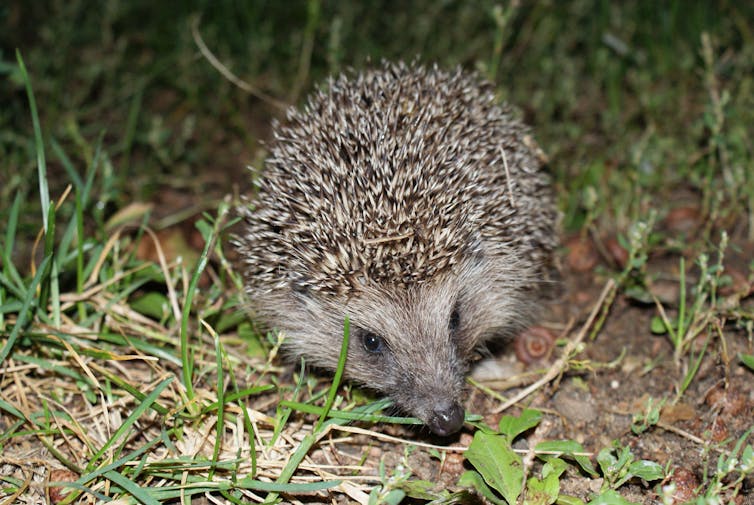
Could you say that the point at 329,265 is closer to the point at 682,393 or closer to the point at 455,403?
the point at 455,403

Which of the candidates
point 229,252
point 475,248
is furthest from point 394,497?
point 229,252

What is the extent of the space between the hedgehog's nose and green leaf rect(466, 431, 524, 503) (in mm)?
69

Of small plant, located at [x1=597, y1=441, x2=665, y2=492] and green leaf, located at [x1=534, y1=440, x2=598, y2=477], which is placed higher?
small plant, located at [x1=597, y1=441, x2=665, y2=492]

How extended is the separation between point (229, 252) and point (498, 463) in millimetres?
1648

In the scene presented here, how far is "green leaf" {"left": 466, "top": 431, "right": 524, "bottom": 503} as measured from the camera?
6.37 ft

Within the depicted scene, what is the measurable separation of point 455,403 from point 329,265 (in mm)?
560

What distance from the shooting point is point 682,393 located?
7.79 ft

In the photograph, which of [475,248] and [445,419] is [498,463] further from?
[475,248]

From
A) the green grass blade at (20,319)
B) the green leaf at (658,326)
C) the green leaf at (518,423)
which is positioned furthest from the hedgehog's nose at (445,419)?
the green grass blade at (20,319)

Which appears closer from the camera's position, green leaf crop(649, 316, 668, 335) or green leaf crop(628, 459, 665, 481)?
green leaf crop(628, 459, 665, 481)

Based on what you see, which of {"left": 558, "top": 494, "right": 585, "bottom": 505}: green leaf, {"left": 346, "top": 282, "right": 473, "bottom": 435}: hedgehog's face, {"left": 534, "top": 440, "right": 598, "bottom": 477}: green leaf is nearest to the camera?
{"left": 558, "top": 494, "right": 585, "bottom": 505}: green leaf

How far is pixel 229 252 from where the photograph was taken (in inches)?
126

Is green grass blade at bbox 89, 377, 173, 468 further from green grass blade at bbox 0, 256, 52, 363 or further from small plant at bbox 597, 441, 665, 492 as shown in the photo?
small plant at bbox 597, 441, 665, 492

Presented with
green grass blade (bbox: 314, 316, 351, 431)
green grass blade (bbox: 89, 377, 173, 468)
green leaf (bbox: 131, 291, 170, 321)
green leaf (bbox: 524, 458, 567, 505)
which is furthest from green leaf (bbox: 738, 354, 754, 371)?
green leaf (bbox: 131, 291, 170, 321)
